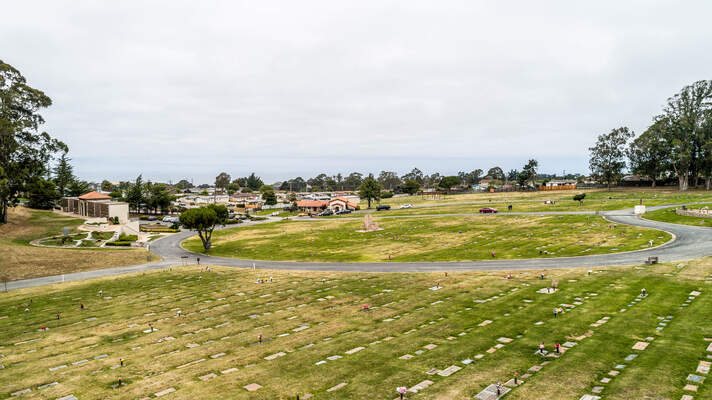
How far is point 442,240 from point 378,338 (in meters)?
44.7

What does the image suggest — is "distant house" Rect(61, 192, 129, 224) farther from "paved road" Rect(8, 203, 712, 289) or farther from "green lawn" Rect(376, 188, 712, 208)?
"green lawn" Rect(376, 188, 712, 208)

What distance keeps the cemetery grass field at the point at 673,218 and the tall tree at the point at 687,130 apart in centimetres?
5596

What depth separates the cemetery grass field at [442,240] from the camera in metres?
52.5

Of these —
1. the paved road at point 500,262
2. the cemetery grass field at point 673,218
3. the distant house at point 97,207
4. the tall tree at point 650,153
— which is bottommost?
the paved road at point 500,262

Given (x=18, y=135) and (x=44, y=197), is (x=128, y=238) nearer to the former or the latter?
(x=18, y=135)

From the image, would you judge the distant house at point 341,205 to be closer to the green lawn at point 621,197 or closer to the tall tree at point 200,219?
the green lawn at point 621,197

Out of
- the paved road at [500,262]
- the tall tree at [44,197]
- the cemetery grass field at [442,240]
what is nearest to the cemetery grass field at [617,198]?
the cemetery grass field at [442,240]

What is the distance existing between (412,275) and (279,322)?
59.8 feet

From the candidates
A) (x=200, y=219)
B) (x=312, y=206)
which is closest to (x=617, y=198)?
(x=312, y=206)

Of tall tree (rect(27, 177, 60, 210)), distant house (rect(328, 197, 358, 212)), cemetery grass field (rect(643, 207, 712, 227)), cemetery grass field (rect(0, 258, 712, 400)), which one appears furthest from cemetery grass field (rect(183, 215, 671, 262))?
tall tree (rect(27, 177, 60, 210))

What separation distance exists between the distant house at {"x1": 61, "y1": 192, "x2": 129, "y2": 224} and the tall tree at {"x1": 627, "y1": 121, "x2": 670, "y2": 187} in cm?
15889

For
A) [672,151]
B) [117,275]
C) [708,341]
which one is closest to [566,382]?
[708,341]

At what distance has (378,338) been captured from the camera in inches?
946

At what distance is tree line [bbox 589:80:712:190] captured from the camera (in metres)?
112
